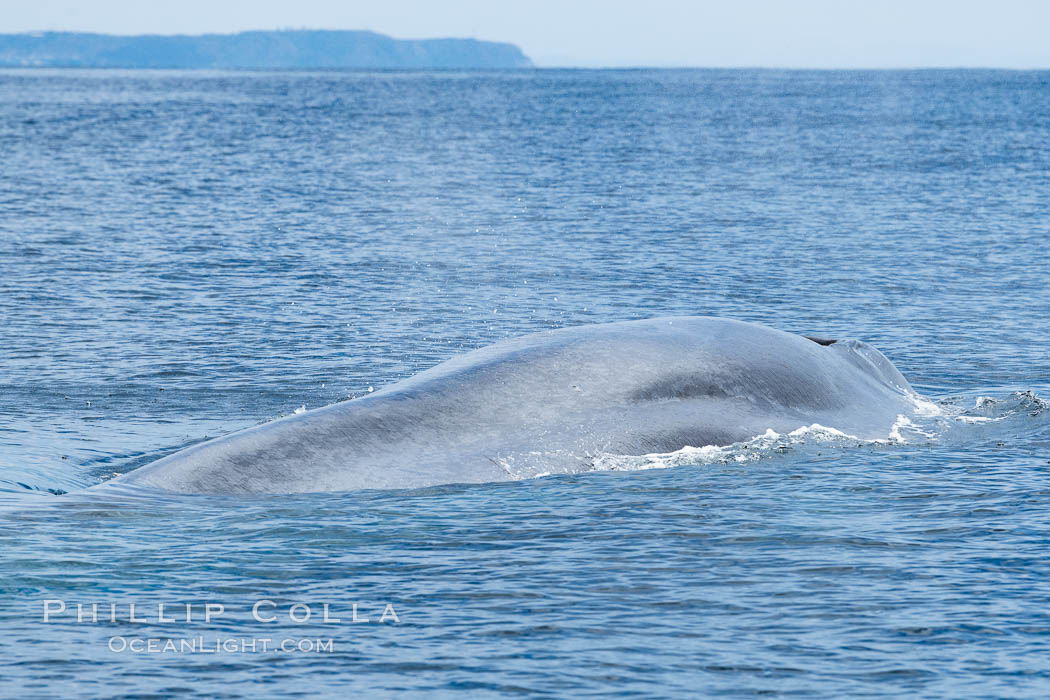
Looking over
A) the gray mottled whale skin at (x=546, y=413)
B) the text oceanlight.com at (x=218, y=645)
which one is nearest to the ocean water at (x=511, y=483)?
the text oceanlight.com at (x=218, y=645)

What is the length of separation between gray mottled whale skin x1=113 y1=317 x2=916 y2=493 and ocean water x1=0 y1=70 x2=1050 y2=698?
0.20 m

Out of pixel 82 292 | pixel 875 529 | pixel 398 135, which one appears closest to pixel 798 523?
pixel 875 529

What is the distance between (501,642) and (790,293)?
735 inches

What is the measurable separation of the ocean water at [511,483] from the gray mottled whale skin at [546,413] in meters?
0.20

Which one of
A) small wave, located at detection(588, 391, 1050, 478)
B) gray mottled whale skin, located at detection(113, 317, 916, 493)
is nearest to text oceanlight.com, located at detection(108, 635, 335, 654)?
gray mottled whale skin, located at detection(113, 317, 916, 493)

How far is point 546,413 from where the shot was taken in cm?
1137

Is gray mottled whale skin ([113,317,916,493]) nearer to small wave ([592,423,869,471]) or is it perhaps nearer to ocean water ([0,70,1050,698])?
small wave ([592,423,869,471])

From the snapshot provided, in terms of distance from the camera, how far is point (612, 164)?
63344 mm

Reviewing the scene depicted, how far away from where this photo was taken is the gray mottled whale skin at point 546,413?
10.6 meters

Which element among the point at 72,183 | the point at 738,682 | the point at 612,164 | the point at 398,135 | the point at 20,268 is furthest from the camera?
the point at 398,135

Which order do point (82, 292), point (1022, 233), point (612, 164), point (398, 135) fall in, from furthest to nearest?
point (398, 135) → point (612, 164) → point (1022, 233) → point (82, 292)

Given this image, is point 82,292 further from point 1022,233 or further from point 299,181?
point 299,181

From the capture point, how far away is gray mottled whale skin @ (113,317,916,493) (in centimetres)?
1059

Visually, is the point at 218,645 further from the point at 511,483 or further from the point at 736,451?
the point at 736,451
